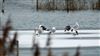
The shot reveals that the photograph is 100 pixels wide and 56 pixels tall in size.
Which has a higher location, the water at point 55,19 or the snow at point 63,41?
the water at point 55,19

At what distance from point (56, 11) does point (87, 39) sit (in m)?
9.30

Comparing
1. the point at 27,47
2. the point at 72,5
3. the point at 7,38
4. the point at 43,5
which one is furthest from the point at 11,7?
the point at 7,38

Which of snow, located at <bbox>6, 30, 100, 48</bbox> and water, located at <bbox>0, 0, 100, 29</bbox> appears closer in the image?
snow, located at <bbox>6, 30, 100, 48</bbox>

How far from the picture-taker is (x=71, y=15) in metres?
19.3

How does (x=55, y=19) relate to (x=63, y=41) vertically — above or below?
above

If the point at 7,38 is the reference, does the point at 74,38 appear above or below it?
below

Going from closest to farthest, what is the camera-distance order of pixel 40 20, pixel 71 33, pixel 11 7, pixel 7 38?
pixel 7 38 → pixel 71 33 → pixel 40 20 → pixel 11 7

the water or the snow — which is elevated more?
the water

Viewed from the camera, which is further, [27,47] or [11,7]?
[11,7]

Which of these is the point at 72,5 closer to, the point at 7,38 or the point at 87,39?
the point at 87,39

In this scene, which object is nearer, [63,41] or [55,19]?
[63,41]

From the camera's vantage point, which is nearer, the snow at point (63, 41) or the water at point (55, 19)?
the snow at point (63, 41)

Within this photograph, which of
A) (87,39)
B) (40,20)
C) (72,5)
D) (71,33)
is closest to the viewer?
(87,39)

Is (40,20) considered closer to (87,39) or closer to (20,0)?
(87,39)
